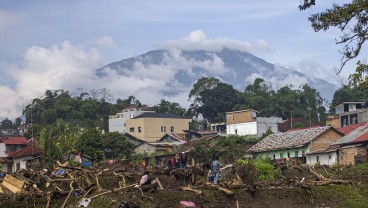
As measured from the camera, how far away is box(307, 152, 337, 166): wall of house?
45188 millimetres

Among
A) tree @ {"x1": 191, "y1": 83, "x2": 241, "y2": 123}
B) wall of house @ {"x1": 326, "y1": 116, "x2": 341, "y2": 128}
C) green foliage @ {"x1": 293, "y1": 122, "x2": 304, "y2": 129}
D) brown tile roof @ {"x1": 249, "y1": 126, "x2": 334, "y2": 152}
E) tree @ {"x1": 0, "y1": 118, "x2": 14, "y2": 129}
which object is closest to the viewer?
brown tile roof @ {"x1": 249, "y1": 126, "x2": 334, "y2": 152}

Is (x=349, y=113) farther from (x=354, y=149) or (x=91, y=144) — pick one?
(x=91, y=144)

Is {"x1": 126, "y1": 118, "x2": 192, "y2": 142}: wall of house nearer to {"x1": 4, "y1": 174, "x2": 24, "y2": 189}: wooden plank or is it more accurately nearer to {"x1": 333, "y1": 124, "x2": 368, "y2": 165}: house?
{"x1": 333, "y1": 124, "x2": 368, "y2": 165}: house

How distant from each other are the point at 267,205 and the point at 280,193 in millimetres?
910

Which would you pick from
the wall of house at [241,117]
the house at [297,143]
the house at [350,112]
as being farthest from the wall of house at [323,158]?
the wall of house at [241,117]

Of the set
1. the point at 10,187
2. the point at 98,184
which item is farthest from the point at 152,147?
the point at 98,184

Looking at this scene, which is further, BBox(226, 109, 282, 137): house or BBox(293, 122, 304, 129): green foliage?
BBox(226, 109, 282, 137): house

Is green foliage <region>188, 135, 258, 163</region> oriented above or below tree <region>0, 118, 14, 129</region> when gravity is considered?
below

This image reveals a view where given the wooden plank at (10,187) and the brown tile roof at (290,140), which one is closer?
the wooden plank at (10,187)

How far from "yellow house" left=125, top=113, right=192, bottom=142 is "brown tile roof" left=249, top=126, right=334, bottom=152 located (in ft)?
97.6

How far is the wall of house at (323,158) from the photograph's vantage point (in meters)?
45.2

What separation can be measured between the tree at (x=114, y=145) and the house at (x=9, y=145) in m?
11.2

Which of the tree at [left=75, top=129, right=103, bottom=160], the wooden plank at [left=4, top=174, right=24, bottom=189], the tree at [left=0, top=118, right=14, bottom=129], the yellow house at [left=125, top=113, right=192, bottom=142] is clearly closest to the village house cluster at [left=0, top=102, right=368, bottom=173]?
the yellow house at [left=125, top=113, right=192, bottom=142]

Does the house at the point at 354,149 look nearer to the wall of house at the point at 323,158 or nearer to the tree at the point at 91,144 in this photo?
the wall of house at the point at 323,158
